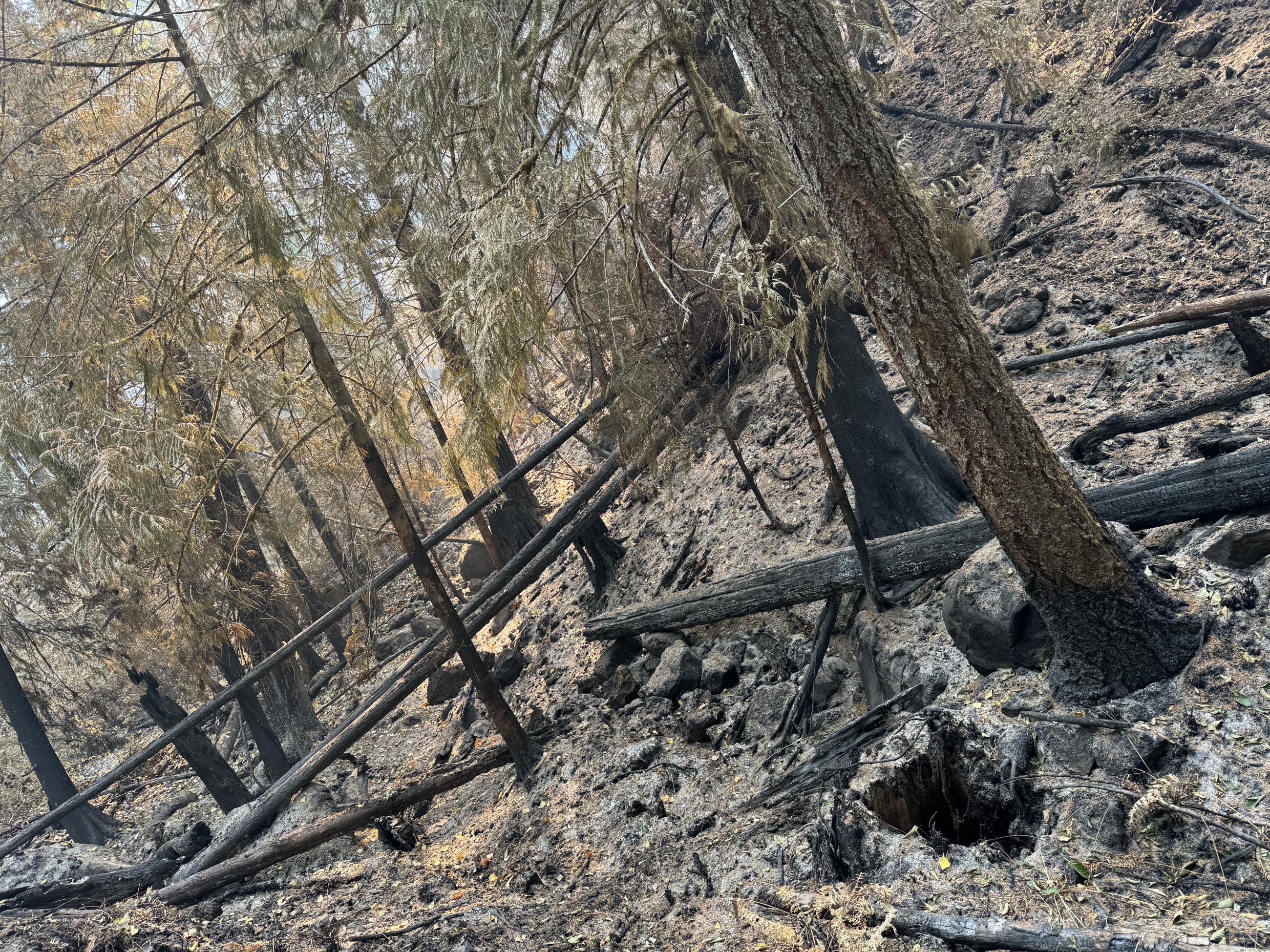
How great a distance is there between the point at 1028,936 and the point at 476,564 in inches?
451

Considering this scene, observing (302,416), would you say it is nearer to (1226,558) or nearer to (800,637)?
Result: (800,637)

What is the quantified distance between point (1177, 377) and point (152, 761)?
15213 millimetres

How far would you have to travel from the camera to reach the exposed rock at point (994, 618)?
4562 millimetres

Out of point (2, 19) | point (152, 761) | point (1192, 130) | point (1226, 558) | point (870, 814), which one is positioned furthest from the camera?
point (152, 761)

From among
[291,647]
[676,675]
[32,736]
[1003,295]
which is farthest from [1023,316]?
[32,736]

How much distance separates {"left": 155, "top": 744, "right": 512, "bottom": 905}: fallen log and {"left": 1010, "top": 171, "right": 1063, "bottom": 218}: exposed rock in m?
8.96

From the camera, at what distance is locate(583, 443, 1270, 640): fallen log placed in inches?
184

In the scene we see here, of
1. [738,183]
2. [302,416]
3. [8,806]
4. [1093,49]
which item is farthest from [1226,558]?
[8,806]

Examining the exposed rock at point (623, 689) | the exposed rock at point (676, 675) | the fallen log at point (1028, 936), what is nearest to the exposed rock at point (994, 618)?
the fallen log at point (1028, 936)

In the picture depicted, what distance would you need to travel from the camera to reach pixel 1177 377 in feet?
21.2

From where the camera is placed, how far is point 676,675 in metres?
6.86

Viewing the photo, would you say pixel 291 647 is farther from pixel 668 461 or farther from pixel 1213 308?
pixel 1213 308

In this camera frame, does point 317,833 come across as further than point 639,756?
Yes

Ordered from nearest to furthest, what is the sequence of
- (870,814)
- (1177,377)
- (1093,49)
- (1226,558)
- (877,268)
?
1. (877,268)
2. (870,814)
3. (1226,558)
4. (1177,377)
5. (1093,49)
